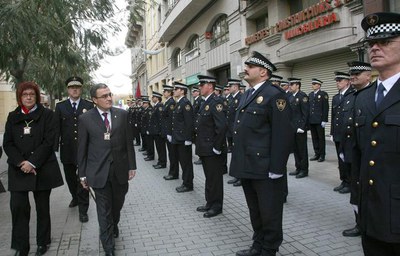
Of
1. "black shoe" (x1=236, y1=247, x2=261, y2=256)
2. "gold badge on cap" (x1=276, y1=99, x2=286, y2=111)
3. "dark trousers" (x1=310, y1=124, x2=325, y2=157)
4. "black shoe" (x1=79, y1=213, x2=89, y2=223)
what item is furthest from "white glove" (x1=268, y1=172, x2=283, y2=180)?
"dark trousers" (x1=310, y1=124, x2=325, y2=157)

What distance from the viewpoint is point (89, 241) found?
15.9 feet

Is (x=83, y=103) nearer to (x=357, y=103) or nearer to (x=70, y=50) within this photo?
(x=70, y=50)

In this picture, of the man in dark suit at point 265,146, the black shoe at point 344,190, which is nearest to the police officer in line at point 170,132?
the black shoe at point 344,190

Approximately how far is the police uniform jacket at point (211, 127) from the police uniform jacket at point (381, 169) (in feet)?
11.4

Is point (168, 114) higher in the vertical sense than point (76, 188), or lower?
higher

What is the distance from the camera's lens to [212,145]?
592 centimetres

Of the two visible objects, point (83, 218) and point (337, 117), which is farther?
point (337, 117)

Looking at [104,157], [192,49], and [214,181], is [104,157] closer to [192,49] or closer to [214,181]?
[214,181]

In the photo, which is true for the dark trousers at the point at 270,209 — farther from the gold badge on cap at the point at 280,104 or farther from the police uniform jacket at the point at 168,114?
the police uniform jacket at the point at 168,114

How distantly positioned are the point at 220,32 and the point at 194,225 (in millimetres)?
18128

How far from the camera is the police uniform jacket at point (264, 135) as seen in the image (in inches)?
147

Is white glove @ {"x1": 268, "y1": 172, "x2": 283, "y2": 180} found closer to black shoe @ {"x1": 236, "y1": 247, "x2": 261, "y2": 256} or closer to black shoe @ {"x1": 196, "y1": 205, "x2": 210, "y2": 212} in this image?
black shoe @ {"x1": 236, "y1": 247, "x2": 261, "y2": 256}

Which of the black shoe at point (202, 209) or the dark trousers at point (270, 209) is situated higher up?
the dark trousers at point (270, 209)

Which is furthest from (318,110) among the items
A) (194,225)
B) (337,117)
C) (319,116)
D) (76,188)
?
(76,188)
